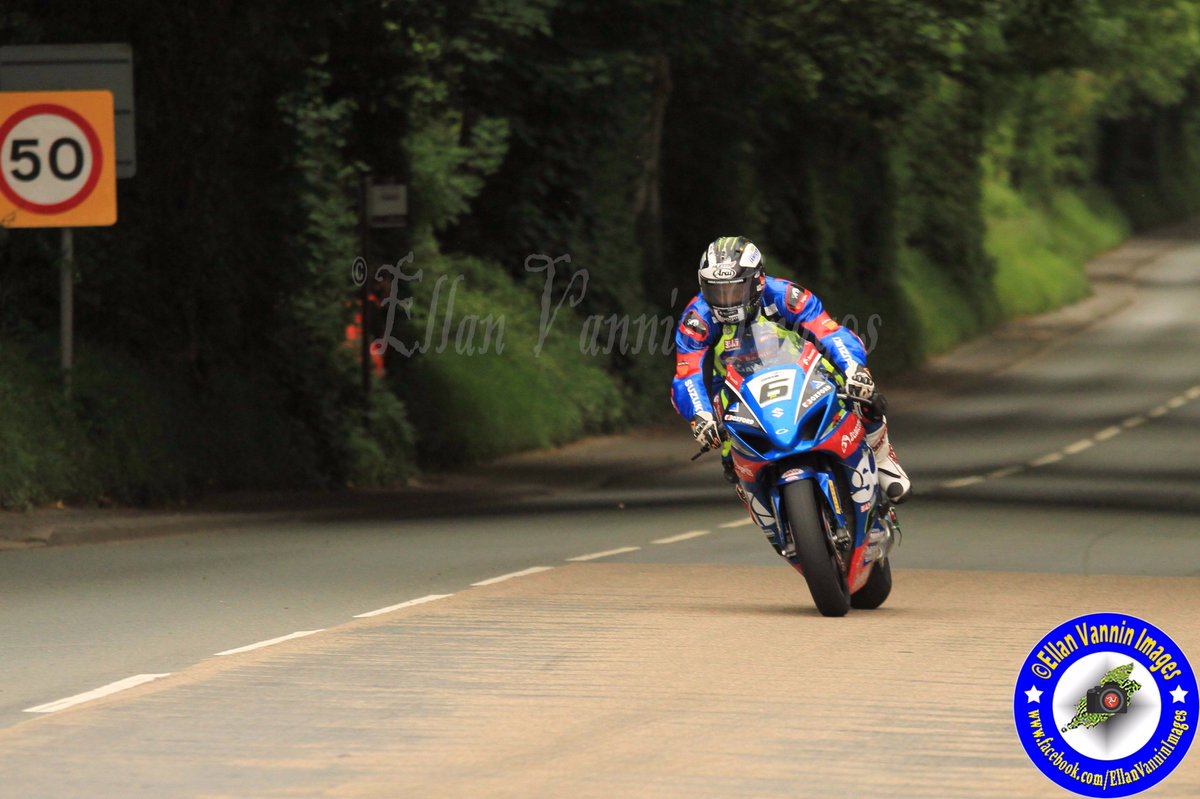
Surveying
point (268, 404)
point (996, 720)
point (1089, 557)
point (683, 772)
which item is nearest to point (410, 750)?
point (683, 772)

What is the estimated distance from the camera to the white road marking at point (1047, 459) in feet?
94.2

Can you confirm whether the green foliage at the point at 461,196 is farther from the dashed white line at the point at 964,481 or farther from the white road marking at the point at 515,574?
the dashed white line at the point at 964,481

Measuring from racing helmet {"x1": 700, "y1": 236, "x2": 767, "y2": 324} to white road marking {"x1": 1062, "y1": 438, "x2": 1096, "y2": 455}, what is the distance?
19451 millimetres

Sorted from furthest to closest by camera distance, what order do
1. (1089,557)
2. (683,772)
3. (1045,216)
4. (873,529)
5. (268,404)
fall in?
(1045,216) → (268,404) → (1089,557) → (873,529) → (683,772)

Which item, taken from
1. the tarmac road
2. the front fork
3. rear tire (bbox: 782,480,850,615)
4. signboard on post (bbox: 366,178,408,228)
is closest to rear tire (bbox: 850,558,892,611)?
the tarmac road

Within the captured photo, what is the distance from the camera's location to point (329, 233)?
24.7 meters

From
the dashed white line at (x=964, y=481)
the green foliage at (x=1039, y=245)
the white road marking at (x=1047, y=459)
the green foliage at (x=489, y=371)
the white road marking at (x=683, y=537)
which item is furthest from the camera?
the green foliage at (x=1039, y=245)

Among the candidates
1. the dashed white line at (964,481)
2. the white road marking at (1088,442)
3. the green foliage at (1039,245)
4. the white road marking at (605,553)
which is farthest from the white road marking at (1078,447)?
the green foliage at (1039,245)

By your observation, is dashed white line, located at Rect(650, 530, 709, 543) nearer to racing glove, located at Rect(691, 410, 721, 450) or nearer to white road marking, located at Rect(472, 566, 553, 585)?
white road marking, located at Rect(472, 566, 553, 585)

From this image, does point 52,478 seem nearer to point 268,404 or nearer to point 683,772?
point 268,404

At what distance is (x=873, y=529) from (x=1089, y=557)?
16.5ft

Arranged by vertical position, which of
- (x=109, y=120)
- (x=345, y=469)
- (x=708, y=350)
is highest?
(x=109, y=120)

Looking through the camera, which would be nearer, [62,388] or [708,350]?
[708,350]

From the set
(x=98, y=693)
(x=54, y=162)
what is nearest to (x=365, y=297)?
(x=54, y=162)
